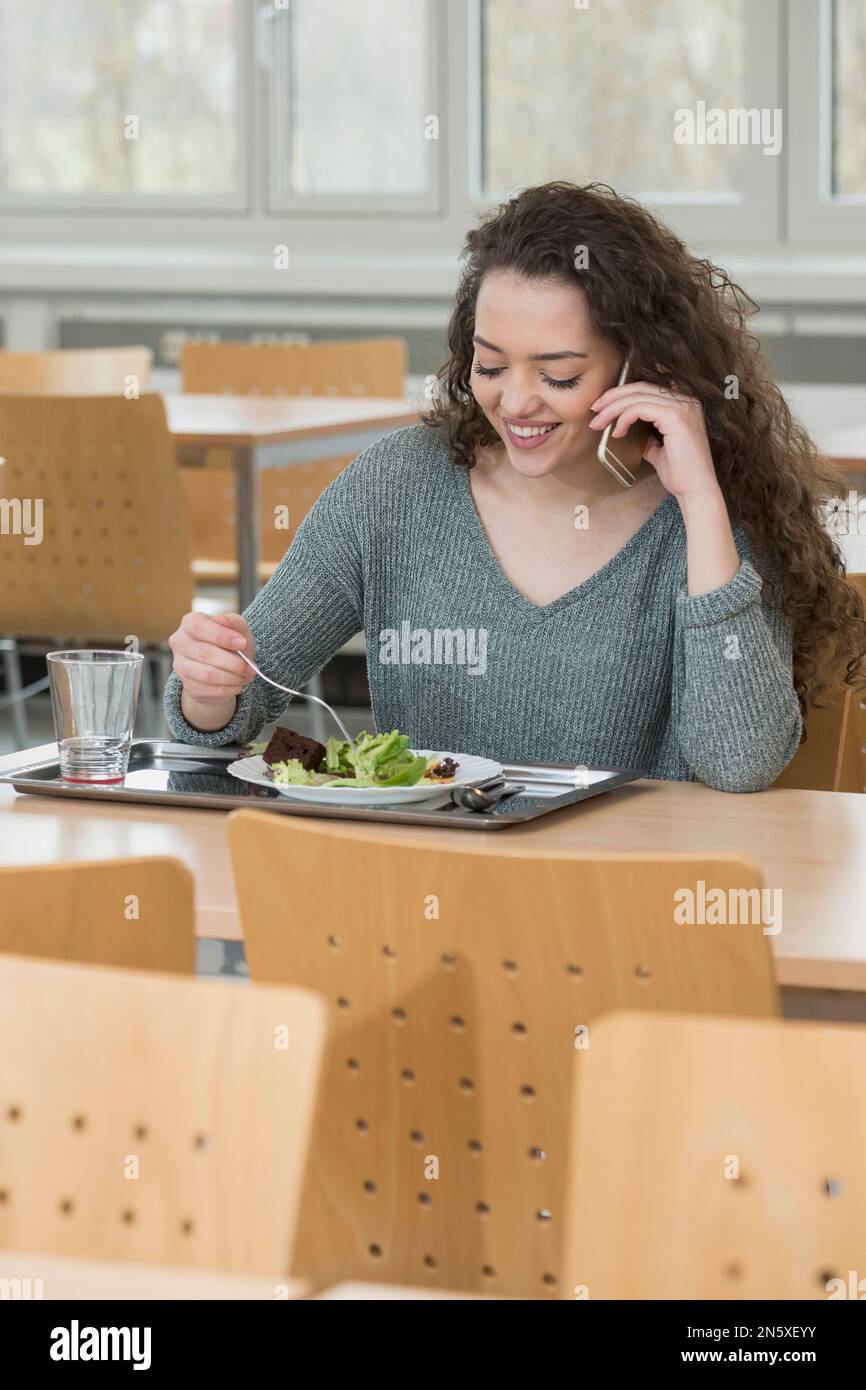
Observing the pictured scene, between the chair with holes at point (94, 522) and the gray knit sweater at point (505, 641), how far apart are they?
1.48 meters

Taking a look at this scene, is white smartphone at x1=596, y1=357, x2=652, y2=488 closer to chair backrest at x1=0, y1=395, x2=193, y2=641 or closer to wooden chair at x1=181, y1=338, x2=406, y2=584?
chair backrest at x1=0, y1=395, x2=193, y2=641

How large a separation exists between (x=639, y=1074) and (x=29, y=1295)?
0.30m

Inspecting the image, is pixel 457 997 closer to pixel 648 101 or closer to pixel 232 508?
pixel 232 508

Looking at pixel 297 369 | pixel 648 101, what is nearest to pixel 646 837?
pixel 297 369

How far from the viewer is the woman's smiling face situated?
2023mm

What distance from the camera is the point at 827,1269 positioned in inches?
Result: 38.6

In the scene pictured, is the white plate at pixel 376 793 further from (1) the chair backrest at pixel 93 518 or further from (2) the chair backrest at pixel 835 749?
(1) the chair backrest at pixel 93 518

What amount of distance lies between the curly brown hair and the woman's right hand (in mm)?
371

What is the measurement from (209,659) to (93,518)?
6.03ft

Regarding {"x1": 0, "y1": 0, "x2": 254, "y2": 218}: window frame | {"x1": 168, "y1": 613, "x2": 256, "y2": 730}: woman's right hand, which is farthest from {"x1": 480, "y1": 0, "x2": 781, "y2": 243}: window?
{"x1": 168, "y1": 613, "x2": 256, "y2": 730}: woman's right hand

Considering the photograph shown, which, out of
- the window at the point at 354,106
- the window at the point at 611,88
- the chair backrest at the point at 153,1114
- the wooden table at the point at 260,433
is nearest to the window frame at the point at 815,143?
the window at the point at 611,88

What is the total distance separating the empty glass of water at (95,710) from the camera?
73.3 inches
